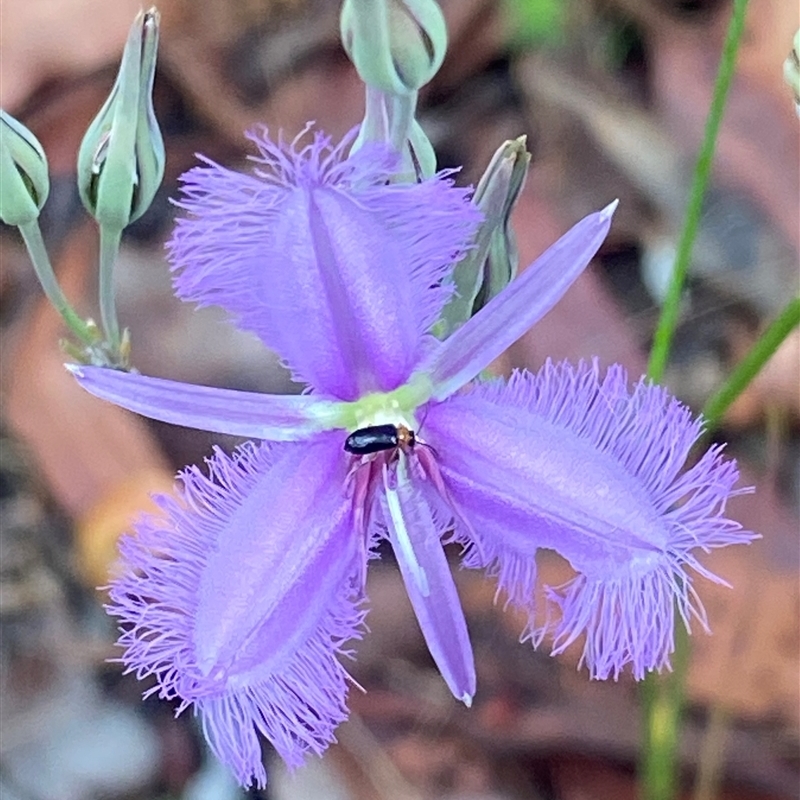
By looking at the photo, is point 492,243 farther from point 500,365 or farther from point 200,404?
point 500,365

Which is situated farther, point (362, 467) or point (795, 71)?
point (795, 71)

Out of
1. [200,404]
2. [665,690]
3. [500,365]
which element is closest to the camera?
[200,404]

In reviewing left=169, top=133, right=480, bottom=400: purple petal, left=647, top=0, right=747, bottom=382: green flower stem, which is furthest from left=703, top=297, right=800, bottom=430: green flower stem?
left=169, top=133, right=480, bottom=400: purple petal

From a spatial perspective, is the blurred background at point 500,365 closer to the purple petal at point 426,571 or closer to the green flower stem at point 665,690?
the green flower stem at point 665,690

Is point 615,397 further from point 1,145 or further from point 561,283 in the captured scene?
point 1,145

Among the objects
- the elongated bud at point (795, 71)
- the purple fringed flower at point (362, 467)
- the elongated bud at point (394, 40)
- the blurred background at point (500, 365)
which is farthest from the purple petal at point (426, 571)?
the blurred background at point (500, 365)

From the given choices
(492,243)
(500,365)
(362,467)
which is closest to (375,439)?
(362,467)

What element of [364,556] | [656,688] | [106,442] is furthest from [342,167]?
[106,442]
